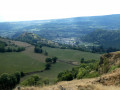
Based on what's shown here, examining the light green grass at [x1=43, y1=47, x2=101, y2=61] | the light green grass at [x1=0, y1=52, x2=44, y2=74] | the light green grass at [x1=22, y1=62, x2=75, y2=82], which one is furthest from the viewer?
the light green grass at [x1=43, y1=47, x2=101, y2=61]

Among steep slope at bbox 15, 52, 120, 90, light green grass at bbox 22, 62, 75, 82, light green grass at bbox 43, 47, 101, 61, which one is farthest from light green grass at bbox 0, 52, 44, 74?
steep slope at bbox 15, 52, 120, 90

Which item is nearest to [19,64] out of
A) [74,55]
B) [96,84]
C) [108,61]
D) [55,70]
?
[55,70]

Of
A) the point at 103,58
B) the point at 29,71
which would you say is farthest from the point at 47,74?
the point at 103,58

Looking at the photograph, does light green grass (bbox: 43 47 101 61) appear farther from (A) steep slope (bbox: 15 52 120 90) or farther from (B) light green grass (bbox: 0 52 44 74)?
(A) steep slope (bbox: 15 52 120 90)

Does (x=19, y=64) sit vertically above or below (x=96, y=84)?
below

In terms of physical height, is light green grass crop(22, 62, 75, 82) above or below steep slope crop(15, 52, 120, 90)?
below

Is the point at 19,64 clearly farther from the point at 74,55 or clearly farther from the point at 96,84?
the point at 96,84

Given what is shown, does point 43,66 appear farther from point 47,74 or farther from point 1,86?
point 1,86

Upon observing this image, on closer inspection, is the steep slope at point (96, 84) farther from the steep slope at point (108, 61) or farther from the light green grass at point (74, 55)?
the light green grass at point (74, 55)

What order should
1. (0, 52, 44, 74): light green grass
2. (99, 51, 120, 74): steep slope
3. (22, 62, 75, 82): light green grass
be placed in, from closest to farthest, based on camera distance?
(99, 51, 120, 74): steep slope, (22, 62, 75, 82): light green grass, (0, 52, 44, 74): light green grass
